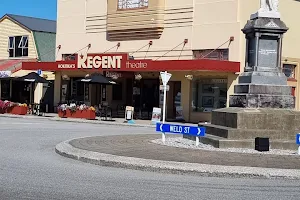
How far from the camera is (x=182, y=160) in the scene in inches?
449

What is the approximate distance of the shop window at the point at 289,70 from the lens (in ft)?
103

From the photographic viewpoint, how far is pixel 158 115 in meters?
29.2

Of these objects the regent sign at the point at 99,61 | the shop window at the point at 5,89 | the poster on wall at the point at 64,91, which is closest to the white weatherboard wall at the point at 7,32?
the shop window at the point at 5,89

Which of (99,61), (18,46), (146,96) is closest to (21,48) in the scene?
(18,46)

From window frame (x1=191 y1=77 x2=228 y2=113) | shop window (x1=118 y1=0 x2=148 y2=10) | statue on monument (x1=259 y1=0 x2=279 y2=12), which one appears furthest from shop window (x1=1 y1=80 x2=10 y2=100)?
statue on monument (x1=259 y1=0 x2=279 y2=12)

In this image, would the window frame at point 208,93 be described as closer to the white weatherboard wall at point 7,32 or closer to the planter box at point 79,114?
the planter box at point 79,114

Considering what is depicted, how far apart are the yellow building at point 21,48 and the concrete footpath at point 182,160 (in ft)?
90.9

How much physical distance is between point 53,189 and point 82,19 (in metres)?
29.8

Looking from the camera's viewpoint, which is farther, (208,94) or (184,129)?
(208,94)

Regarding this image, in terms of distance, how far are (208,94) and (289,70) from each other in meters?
5.34

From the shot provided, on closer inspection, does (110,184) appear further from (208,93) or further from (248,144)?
(208,93)

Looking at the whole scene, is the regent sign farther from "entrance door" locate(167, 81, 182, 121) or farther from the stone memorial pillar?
the stone memorial pillar

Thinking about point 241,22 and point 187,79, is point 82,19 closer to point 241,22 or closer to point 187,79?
point 187,79

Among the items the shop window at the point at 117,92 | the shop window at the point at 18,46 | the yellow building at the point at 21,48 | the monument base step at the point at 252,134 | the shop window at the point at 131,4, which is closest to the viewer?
the monument base step at the point at 252,134
